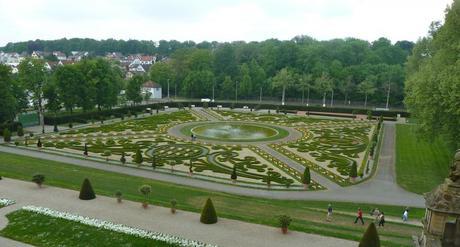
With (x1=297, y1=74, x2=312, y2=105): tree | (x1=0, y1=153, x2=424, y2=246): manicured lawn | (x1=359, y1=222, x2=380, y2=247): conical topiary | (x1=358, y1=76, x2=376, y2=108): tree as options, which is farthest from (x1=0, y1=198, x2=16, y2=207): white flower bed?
(x1=358, y1=76, x2=376, y2=108): tree

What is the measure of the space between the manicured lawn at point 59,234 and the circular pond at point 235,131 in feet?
130

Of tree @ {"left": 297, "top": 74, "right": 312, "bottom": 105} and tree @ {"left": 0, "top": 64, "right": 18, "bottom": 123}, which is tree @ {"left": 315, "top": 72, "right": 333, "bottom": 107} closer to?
tree @ {"left": 297, "top": 74, "right": 312, "bottom": 105}

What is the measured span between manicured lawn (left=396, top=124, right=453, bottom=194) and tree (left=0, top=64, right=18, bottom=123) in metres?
62.4

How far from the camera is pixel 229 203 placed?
3406 cm

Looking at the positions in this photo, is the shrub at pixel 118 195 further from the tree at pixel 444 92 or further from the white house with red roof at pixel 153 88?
the white house with red roof at pixel 153 88

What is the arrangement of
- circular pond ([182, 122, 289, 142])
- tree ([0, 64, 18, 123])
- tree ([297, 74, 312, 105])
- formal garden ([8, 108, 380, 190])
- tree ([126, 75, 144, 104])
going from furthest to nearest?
tree ([297, 74, 312, 105]) < tree ([126, 75, 144, 104]) < circular pond ([182, 122, 289, 142]) < tree ([0, 64, 18, 123]) < formal garden ([8, 108, 380, 190])

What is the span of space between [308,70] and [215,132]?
75910 mm

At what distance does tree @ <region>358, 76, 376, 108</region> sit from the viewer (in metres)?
119

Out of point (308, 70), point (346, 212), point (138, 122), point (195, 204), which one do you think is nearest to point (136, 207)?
point (195, 204)

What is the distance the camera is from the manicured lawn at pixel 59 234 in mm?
24906

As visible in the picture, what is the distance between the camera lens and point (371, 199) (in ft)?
127

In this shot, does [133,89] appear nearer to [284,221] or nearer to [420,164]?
[420,164]

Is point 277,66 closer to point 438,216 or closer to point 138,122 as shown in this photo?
point 138,122

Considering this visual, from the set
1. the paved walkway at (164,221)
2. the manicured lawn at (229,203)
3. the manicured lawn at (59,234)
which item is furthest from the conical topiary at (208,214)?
the manicured lawn at (59,234)
